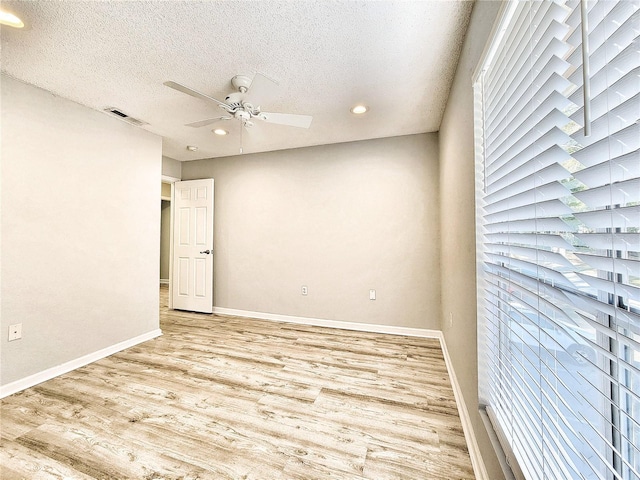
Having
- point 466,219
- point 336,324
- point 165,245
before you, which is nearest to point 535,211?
point 466,219

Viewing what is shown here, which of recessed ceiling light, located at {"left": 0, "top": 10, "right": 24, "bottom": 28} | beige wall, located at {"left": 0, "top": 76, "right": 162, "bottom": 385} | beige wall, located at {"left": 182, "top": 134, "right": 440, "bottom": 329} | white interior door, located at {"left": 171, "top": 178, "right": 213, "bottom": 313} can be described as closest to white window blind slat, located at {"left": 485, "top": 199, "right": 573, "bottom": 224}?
beige wall, located at {"left": 182, "top": 134, "right": 440, "bottom": 329}

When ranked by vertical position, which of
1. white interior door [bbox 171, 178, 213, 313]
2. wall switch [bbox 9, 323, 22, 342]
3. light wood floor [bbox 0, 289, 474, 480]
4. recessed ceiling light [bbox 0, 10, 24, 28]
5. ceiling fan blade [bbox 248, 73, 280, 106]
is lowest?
light wood floor [bbox 0, 289, 474, 480]

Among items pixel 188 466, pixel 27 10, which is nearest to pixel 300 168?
pixel 27 10

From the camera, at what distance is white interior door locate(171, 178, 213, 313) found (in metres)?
4.33

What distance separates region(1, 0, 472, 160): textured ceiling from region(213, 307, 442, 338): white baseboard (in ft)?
8.26

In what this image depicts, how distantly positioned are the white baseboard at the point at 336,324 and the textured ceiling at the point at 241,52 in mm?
2517

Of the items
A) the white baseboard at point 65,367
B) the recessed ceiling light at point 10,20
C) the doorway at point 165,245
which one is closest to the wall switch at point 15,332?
the white baseboard at point 65,367

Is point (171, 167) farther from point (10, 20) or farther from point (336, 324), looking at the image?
point (336, 324)

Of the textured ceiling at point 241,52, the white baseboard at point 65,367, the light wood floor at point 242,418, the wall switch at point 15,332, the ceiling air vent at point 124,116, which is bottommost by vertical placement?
the light wood floor at point 242,418

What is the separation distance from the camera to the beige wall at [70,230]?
7.25 feet

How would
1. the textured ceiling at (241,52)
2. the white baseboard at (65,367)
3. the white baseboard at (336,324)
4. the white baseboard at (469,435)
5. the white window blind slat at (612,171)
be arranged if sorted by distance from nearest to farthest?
the white window blind slat at (612,171), the white baseboard at (469,435), the textured ceiling at (241,52), the white baseboard at (65,367), the white baseboard at (336,324)

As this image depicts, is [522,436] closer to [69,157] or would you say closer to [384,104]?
[384,104]

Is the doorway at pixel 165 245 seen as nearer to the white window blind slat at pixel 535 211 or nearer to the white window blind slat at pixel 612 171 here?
the white window blind slat at pixel 535 211

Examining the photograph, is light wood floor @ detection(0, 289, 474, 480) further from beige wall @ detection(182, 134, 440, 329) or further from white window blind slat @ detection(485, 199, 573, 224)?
white window blind slat @ detection(485, 199, 573, 224)
